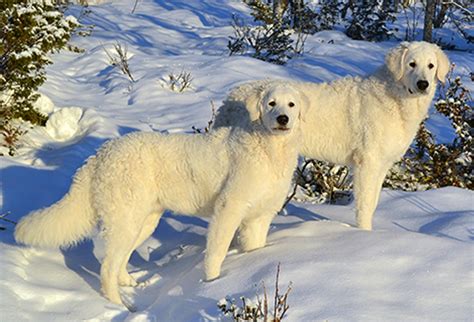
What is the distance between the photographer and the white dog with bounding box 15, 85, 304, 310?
14.6 ft

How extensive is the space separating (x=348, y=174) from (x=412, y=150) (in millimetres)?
1074

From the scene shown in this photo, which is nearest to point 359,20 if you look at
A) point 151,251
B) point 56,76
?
point 56,76

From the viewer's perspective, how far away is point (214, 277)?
439 cm

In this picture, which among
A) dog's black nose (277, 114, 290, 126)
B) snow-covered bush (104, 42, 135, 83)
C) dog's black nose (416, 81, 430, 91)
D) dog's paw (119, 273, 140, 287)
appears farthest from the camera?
snow-covered bush (104, 42, 135, 83)

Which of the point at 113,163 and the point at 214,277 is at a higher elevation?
the point at 113,163

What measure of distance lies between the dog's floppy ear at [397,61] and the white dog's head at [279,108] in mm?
1555

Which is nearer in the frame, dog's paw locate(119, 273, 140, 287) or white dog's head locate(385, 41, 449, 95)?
dog's paw locate(119, 273, 140, 287)

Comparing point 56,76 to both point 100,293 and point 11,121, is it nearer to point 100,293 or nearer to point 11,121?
point 11,121

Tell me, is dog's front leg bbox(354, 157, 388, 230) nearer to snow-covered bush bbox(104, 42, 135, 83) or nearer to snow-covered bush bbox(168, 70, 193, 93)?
snow-covered bush bbox(168, 70, 193, 93)

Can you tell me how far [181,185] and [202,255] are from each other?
2.39 ft

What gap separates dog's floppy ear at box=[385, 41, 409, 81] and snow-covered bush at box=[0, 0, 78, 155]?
4.70 metres

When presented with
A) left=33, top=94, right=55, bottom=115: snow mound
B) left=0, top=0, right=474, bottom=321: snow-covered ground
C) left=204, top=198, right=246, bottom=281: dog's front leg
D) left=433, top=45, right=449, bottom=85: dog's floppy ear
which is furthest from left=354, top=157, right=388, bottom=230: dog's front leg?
left=33, top=94, right=55, bottom=115: snow mound

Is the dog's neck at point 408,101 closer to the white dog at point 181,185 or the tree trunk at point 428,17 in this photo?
the white dog at point 181,185

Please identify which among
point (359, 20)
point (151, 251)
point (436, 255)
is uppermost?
point (359, 20)
